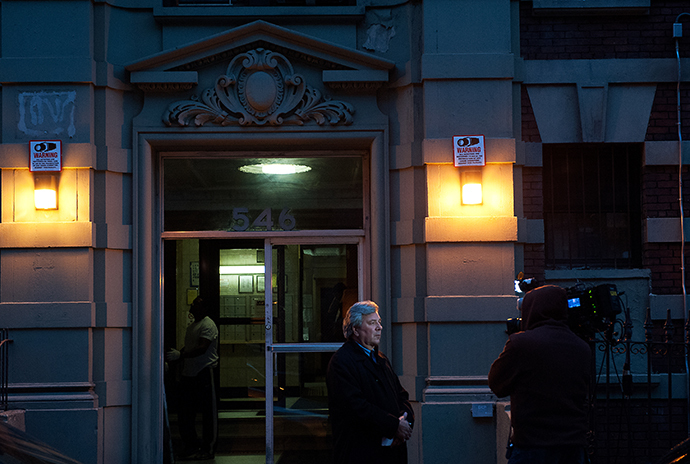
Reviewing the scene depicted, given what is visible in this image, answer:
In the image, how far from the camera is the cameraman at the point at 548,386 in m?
4.28

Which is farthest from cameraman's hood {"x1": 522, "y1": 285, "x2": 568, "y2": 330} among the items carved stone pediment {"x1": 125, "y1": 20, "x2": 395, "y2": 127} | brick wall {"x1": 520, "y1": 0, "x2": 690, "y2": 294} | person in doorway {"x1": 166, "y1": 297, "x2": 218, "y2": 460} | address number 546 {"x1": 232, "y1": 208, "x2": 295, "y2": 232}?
person in doorway {"x1": 166, "y1": 297, "x2": 218, "y2": 460}

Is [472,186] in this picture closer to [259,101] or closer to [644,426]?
[259,101]

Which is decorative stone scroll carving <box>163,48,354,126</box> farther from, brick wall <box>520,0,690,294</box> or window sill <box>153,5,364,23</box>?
brick wall <box>520,0,690,294</box>

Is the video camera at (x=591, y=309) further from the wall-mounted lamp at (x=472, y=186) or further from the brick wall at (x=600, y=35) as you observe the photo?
the brick wall at (x=600, y=35)

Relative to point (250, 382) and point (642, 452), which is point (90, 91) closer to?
point (250, 382)

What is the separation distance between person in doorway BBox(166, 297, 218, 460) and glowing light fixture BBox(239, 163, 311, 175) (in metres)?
1.61

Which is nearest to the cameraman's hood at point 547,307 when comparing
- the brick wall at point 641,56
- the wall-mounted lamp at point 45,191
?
the brick wall at point 641,56

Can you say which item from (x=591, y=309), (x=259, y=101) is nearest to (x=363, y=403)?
(x=591, y=309)

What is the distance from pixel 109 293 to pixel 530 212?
460 centimetres

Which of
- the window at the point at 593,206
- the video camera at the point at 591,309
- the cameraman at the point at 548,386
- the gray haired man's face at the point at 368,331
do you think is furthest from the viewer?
the window at the point at 593,206

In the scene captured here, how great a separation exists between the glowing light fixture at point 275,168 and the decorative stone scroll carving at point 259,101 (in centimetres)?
60

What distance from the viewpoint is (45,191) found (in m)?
7.22

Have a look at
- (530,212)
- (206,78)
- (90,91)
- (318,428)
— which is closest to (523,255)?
(530,212)

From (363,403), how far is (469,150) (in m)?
3.57
